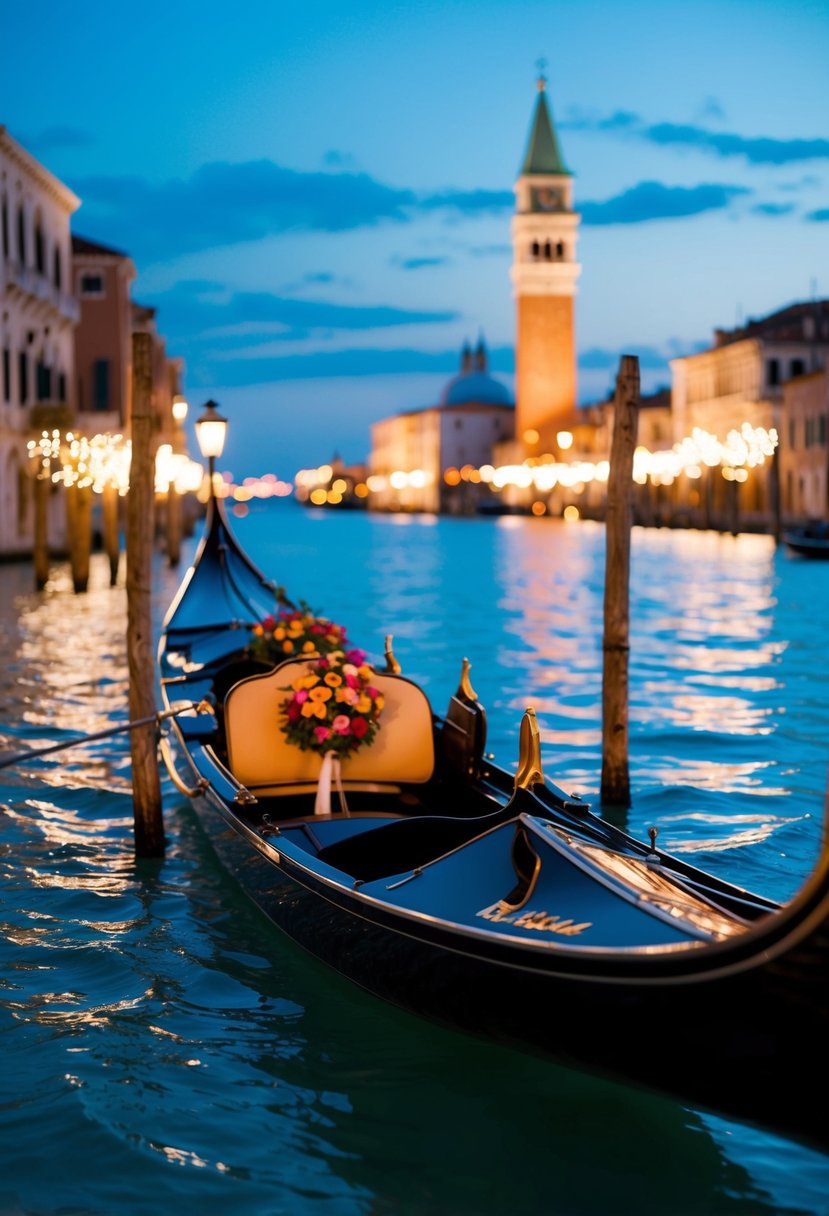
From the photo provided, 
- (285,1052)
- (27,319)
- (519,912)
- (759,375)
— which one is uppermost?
(759,375)

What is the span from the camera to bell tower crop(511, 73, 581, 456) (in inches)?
2579

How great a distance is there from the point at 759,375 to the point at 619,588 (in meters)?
39.3

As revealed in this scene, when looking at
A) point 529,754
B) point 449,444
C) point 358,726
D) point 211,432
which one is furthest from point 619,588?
point 449,444

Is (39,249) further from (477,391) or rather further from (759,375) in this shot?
(477,391)

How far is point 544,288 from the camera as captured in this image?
219ft

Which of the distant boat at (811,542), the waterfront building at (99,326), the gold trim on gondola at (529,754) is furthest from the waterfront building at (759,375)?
the gold trim on gondola at (529,754)

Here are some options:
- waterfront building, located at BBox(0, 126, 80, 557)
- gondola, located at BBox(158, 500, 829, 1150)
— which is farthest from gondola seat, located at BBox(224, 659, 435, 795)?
waterfront building, located at BBox(0, 126, 80, 557)

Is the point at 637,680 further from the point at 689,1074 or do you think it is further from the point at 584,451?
the point at 584,451

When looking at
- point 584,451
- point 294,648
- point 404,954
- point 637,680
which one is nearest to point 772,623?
point 637,680

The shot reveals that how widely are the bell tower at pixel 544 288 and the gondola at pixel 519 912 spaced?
198 ft

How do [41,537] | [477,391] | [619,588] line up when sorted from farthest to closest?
1. [477,391]
2. [41,537]
3. [619,588]

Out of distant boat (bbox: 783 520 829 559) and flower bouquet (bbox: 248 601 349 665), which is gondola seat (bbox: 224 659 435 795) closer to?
flower bouquet (bbox: 248 601 349 665)

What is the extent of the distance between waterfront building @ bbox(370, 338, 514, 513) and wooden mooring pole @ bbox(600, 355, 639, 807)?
70.0 metres

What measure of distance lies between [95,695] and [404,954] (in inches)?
278
